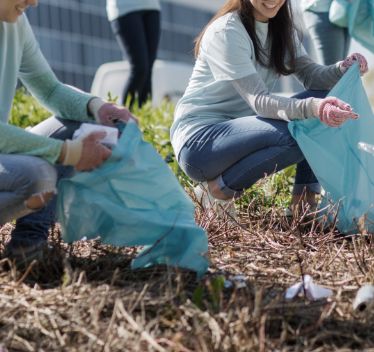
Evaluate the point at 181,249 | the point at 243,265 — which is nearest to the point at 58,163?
the point at 181,249

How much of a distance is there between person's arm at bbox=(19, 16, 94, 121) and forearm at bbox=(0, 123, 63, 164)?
1.10 ft

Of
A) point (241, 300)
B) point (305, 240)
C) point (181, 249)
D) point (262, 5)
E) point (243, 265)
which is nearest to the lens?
point (241, 300)

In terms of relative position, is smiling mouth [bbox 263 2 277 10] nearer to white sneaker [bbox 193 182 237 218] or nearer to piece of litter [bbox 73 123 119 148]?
white sneaker [bbox 193 182 237 218]

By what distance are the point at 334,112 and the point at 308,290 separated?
79cm

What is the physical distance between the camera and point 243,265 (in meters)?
3.17

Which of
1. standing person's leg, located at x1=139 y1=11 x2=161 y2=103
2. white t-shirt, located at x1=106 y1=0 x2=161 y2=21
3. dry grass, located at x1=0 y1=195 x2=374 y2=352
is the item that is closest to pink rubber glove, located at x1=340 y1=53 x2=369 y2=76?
dry grass, located at x1=0 y1=195 x2=374 y2=352

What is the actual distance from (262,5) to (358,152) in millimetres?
633

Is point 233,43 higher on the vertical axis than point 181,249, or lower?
higher

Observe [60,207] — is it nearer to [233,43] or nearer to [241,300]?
[241,300]

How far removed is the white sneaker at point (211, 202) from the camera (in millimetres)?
3680

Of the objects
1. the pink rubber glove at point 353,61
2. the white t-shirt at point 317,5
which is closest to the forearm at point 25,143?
the pink rubber glove at point 353,61

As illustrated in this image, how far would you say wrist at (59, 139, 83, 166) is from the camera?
2.85m

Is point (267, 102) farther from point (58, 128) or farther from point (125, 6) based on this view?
point (125, 6)

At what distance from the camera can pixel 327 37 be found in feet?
17.3
